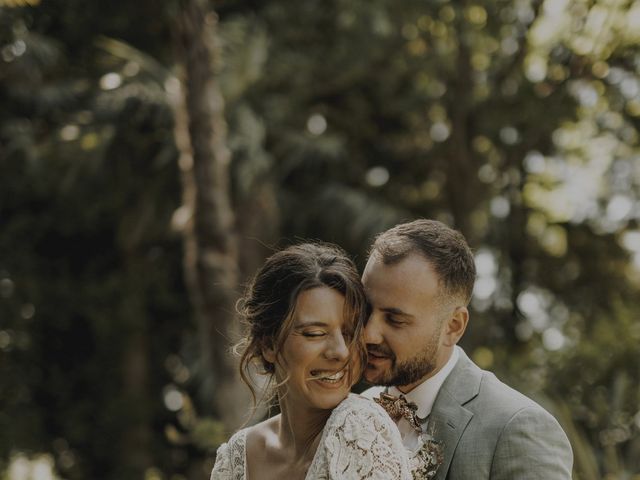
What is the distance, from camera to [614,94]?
10.3 metres

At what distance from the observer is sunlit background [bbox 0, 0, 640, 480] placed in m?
9.23

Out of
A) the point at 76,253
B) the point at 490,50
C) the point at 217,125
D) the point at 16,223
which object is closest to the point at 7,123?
the point at 16,223

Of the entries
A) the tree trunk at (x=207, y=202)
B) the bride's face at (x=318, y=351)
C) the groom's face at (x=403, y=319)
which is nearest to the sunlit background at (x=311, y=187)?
the tree trunk at (x=207, y=202)

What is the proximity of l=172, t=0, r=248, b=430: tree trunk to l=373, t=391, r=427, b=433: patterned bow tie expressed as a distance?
382 centimetres

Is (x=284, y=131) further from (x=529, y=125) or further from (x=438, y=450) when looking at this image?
(x=438, y=450)

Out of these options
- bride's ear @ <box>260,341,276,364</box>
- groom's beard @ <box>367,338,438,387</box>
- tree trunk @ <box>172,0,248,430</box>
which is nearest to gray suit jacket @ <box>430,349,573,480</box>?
groom's beard @ <box>367,338,438,387</box>

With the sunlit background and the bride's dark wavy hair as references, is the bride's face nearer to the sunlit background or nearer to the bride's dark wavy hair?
the bride's dark wavy hair

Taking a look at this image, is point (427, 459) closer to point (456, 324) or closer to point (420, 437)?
point (420, 437)

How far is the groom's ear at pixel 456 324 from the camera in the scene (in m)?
2.96

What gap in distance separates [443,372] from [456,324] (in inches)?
6.5

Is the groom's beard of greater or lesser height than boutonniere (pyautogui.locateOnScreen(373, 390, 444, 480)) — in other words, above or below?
above

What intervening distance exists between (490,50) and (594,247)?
2828 mm

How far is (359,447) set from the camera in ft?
7.65

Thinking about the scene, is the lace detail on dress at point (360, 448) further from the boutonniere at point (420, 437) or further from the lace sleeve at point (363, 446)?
the boutonniere at point (420, 437)
